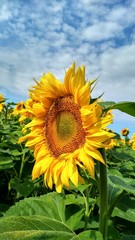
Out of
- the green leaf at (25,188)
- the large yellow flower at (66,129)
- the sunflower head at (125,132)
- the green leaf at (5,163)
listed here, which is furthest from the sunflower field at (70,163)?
the sunflower head at (125,132)

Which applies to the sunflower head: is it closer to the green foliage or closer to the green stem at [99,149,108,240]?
the green foliage

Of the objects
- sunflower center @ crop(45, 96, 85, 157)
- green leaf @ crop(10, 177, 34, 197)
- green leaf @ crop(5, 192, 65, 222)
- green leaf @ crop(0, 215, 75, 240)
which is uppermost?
sunflower center @ crop(45, 96, 85, 157)

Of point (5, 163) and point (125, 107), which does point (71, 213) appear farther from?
point (5, 163)

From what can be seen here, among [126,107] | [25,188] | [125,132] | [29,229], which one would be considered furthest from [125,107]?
[125,132]

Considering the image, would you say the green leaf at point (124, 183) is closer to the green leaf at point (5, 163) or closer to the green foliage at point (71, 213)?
the green foliage at point (71, 213)

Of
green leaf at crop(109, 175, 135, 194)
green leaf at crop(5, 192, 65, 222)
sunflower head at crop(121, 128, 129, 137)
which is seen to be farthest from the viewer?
sunflower head at crop(121, 128, 129, 137)

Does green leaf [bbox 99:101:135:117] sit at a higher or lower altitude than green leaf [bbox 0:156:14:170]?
higher

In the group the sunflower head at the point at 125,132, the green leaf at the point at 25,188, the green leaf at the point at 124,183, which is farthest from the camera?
the sunflower head at the point at 125,132

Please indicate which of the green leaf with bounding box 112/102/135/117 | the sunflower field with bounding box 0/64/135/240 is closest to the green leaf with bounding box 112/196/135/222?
the sunflower field with bounding box 0/64/135/240
